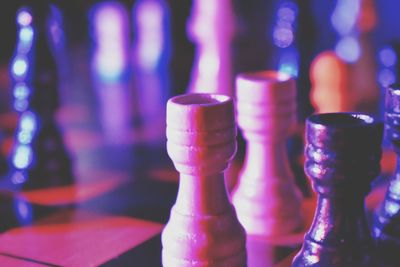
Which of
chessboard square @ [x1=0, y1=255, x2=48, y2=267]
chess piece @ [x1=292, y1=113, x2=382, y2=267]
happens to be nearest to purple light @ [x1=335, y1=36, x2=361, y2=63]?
chess piece @ [x1=292, y1=113, x2=382, y2=267]

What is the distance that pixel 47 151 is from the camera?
1.27 m

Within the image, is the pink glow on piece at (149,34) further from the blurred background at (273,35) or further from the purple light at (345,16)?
the purple light at (345,16)

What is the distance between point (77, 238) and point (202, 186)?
262 mm

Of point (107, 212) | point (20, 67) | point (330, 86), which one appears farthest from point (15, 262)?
point (330, 86)

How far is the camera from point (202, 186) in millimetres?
845

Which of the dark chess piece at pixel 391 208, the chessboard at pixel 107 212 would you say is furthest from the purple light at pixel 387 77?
the dark chess piece at pixel 391 208

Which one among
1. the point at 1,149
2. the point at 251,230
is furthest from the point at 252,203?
the point at 1,149

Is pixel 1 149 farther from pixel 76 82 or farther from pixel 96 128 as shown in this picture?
pixel 76 82

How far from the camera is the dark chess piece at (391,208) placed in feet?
2.69

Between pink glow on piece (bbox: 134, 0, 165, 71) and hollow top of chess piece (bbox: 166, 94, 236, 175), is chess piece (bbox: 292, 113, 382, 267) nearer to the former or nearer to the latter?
hollow top of chess piece (bbox: 166, 94, 236, 175)

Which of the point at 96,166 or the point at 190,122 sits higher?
the point at 190,122

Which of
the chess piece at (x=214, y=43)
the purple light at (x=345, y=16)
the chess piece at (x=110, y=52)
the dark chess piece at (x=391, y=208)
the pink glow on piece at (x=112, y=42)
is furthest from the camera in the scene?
the pink glow on piece at (x=112, y=42)

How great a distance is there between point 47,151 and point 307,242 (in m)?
0.65

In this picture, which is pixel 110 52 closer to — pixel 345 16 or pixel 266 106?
pixel 345 16
